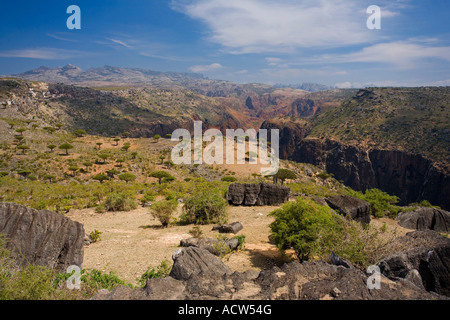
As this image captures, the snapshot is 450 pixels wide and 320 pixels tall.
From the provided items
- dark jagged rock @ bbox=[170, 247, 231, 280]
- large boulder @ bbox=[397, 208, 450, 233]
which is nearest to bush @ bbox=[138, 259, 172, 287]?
dark jagged rock @ bbox=[170, 247, 231, 280]

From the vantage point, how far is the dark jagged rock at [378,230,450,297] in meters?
7.45

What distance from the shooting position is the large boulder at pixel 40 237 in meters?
8.18

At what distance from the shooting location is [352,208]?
17531 millimetres

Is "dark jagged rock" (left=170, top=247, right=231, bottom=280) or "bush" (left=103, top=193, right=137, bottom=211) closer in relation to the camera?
"dark jagged rock" (left=170, top=247, right=231, bottom=280)

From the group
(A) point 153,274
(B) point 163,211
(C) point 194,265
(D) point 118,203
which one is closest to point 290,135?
(D) point 118,203

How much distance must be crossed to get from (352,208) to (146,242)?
14580 mm

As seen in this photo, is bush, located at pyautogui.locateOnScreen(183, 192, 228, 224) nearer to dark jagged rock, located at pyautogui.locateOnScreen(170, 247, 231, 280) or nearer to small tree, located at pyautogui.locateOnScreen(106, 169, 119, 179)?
dark jagged rock, located at pyautogui.locateOnScreen(170, 247, 231, 280)

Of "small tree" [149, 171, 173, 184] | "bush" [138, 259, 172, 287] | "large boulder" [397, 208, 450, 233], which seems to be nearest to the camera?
"bush" [138, 259, 172, 287]

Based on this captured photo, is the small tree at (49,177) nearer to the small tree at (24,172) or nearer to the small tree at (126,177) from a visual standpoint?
the small tree at (24,172)

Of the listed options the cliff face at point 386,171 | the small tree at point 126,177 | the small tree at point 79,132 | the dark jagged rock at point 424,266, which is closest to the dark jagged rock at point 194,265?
the dark jagged rock at point 424,266

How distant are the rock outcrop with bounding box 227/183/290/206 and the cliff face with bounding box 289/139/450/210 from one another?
2857 inches

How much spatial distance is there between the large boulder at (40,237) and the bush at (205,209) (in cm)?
883

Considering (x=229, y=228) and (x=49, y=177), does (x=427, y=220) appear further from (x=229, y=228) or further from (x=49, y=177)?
(x=49, y=177)

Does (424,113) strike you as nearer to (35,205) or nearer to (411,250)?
(411,250)
